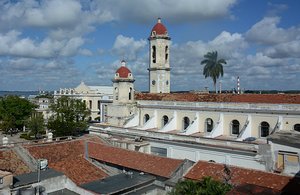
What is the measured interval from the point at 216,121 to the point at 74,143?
1460cm

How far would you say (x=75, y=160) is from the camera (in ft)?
96.6

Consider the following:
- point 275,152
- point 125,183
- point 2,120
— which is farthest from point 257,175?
point 2,120

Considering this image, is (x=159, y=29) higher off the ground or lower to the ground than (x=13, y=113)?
higher

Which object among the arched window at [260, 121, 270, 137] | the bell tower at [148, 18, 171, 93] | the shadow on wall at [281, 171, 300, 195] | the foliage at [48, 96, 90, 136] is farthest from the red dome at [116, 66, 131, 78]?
the shadow on wall at [281, 171, 300, 195]

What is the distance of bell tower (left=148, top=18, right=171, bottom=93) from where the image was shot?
49.3 metres

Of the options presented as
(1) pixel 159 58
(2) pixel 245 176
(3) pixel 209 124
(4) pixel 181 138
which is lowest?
(2) pixel 245 176

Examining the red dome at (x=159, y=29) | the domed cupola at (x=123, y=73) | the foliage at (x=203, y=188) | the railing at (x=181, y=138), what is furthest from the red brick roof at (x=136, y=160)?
the red dome at (x=159, y=29)

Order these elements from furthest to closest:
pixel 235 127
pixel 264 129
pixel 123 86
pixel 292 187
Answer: pixel 123 86 → pixel 235 127 → pixel 264 129 → pixel 292 187

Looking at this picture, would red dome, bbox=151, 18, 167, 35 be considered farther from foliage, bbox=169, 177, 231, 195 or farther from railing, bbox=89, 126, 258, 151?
foliage, bbox=169, 177, 231, 195

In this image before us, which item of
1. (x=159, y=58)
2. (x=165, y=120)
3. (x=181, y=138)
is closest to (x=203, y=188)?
(x=181, y=138)

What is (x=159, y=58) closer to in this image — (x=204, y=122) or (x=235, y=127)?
(x=204, y=122)

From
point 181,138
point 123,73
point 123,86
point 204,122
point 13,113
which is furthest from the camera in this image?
point 13,113

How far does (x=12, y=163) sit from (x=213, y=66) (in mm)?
42566

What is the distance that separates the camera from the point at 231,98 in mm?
35906
